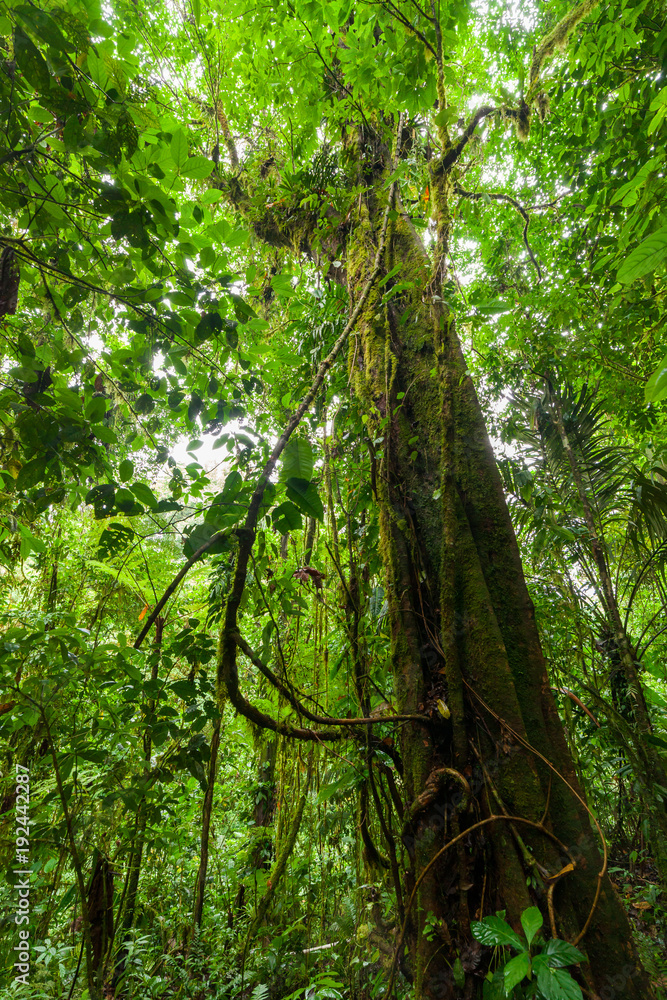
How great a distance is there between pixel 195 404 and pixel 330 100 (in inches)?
97.0

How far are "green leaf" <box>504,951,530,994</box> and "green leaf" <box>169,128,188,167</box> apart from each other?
188 centimetres

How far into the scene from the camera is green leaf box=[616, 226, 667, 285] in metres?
0.67

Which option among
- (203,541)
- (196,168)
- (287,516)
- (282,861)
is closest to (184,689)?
(203,541)

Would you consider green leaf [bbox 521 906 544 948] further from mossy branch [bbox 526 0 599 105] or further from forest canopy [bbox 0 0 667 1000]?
mossy branch [bbox 526 0 599 105]

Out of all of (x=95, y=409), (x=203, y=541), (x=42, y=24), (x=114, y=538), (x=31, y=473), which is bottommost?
(x=203, y=541)

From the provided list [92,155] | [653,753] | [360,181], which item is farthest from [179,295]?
[653,753]

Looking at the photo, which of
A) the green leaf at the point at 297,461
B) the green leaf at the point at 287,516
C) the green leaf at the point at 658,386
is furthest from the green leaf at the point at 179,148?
the green leaf at the point at 658,386

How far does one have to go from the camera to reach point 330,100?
2709 mm

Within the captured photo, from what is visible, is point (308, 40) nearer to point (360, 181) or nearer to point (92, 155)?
point (360, 181)

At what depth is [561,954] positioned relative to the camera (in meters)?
0.88

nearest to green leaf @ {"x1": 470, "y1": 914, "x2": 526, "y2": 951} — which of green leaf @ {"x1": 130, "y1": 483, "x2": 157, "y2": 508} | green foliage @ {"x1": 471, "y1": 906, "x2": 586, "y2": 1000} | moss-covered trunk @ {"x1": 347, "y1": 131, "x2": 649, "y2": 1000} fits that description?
green foliage @ {"x1": 471, "y1": 906, "x2": 586, "y2": 1000}

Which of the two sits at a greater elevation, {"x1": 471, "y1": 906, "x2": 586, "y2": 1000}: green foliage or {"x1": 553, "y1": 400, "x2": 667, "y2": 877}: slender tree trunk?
{"x1": 553, "y1": 400, "x2": 667, "y2": 877}: slender tree trunk

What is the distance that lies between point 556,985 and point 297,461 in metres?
1.12

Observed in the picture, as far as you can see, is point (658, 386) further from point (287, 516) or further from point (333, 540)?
point (333, 540)
